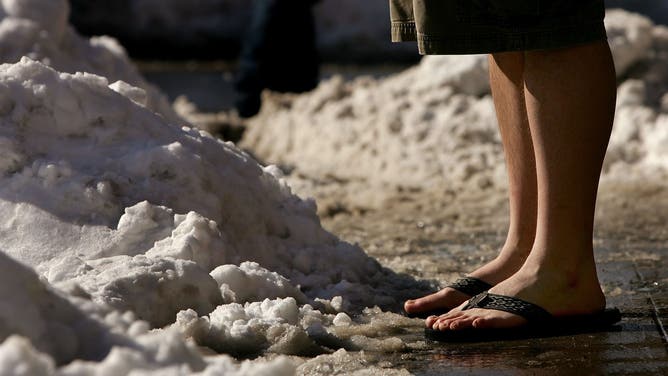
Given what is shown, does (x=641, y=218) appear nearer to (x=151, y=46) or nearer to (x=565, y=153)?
(x=565, y=153)

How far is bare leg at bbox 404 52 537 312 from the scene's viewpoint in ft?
9.11

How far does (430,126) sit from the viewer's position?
6215 millimetres

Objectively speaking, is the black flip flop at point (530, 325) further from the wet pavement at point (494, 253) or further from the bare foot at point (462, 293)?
the bare foot at point (462, 293)

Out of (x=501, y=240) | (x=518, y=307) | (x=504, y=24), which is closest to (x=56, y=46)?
(x=501, y=240)

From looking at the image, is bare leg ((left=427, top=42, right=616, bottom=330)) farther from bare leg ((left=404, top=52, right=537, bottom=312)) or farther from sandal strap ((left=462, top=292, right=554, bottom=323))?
bare leg ((left=404, top=52, right=537, bottom=312))

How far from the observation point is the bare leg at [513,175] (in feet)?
9.11

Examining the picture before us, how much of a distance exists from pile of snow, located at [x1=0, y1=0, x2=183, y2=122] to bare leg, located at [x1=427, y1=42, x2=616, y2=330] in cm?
189

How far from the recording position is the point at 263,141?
702cm

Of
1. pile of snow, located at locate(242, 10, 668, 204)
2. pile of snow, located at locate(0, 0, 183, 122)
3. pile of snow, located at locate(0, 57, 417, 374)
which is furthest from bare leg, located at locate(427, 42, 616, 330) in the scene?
pile of snow, located at locate(242, 10, 668, 204)

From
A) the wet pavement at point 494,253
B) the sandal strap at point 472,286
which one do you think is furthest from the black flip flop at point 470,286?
the wet pavement at point 494,253

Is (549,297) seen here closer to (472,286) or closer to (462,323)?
(462,323)

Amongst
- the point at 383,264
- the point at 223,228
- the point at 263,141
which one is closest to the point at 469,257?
the point at 383,264

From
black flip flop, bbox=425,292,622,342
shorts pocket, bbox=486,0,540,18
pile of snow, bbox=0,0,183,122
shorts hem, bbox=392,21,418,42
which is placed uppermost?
pile of snow, bbox=0,0,183,122

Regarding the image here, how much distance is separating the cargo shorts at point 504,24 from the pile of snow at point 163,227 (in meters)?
0.66
